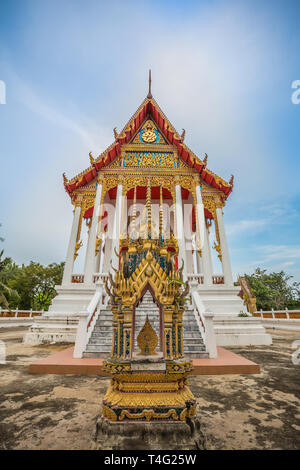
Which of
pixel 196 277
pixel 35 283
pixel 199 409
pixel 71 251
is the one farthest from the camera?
pixel 35 283

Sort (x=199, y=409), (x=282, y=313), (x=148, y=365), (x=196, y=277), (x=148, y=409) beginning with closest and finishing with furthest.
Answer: (x=148, y=409)
(x=148, y=365)
(x=199, y=409)
(x=196, y=277)
(x=282, y=313)

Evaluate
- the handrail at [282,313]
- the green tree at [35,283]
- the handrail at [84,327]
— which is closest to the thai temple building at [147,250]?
the handrail at [84,327]

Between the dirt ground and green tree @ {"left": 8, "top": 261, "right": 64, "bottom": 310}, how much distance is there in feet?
75.3

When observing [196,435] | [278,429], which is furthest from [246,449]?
[278,429]

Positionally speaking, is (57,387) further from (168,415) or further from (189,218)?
(189,218)

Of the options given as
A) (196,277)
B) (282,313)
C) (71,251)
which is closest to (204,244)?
(196,277)

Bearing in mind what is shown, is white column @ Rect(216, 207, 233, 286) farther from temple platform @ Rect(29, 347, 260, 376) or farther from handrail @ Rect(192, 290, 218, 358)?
temple platform @ Rect(29, 347, 260, 376)

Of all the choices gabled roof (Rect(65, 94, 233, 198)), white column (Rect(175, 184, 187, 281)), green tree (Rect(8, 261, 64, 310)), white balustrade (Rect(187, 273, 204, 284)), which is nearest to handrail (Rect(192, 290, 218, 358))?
white balustrade (Rect(187, 273, 204, 284))

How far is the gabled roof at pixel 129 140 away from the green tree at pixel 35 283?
17162mm

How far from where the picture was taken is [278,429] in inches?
87.0

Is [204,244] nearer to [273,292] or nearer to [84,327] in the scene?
[84,327]

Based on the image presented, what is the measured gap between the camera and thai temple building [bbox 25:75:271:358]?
439 cm

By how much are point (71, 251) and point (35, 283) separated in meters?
18.6

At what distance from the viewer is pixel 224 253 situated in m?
9.98
